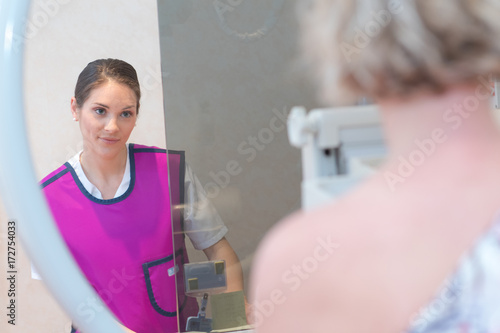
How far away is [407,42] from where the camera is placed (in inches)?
17.1

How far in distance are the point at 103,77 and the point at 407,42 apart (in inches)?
34.8

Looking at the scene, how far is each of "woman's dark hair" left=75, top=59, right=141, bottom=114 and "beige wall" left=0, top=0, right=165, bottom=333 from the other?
2.04 ft

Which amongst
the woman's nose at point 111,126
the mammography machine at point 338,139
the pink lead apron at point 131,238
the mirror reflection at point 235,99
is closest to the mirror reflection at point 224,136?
the mirror reflection at point 235,99

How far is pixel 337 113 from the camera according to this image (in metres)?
0.64

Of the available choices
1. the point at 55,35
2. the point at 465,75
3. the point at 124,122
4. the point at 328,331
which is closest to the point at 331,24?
the point at 465,75

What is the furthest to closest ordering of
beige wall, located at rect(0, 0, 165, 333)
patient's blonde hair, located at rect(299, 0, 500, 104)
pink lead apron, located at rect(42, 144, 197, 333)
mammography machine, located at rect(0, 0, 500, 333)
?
beige wall, located at rect(0, 0, 165, 333) < pink lead apron, located at rect(42, 144, 197, 333) < mammography machine, located at rect(0, 0, 500, 333) < patient's blonde hair, located at rect(299, 0, 500, 104)

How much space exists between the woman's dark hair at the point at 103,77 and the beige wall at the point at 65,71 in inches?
24.5

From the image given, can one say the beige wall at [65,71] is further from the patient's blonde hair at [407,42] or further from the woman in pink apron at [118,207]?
the patient's blonde hair at [407,42]

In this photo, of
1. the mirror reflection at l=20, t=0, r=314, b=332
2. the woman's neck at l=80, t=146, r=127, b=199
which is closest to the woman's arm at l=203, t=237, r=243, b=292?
the mirror reflection at l=20, t=0, r=314, b=332

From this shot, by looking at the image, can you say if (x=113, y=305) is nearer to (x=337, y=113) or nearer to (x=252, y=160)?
(x=252, y=160)

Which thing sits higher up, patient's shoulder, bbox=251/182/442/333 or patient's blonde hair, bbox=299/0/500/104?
patient's blonde hair, bbox=299/0/500/104

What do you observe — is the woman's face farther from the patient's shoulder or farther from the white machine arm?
the patient's shoulder

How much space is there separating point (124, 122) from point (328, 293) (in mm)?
853

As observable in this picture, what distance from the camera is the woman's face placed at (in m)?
1.20
